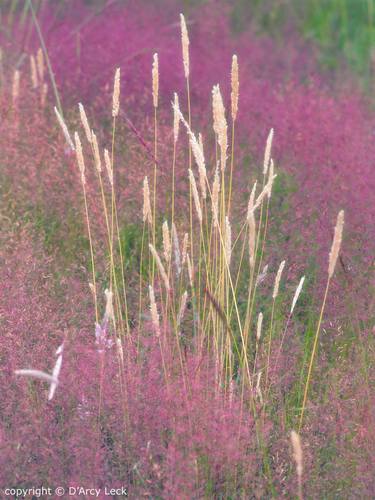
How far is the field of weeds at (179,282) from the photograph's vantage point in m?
1.71

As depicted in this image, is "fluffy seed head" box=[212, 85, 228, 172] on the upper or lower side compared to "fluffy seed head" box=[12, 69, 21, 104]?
upper

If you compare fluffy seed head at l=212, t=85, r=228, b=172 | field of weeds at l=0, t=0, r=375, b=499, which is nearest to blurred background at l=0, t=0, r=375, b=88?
field of weeds at l=0, t=0, r=375, b=499

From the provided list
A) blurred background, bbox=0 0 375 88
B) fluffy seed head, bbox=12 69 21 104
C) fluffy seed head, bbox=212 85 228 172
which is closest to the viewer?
fluffy seed head, bbox=212 85 228 172

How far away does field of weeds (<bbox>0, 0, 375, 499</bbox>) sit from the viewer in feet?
5.61

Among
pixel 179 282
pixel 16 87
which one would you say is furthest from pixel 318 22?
pixel 179 282

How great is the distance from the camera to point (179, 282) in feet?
7.58

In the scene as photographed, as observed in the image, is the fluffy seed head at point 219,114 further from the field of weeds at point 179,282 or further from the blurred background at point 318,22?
the blurred background at point 318,22

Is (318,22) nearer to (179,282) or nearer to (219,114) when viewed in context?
(179,282)

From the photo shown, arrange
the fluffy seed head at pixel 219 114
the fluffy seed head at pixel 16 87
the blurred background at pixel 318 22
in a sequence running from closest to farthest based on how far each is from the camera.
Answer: the fluffy seed head at pixel 219 114, the fluffy seed head at pixel 16 87, the blurred background at pixel 318 22

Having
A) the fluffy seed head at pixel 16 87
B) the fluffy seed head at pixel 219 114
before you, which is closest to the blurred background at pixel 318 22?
the fluffy seed head at pixel 16 87

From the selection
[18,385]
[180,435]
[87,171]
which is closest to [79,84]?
[87,171]

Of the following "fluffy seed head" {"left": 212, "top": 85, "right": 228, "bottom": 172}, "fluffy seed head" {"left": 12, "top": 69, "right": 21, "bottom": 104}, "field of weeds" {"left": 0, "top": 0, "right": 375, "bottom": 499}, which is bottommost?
"field of weeds" {"left": 0, "top": 0, "right": 375, "bottom": 499}

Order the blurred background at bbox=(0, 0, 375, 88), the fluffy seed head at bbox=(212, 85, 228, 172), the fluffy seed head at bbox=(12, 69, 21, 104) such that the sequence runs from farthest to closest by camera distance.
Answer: the blurred background at bbox=(0, 0, 375, 88) < the fluffy seed head at bbox=(12, 69, 21, 104) < the fluffy seed head at bbox=(212, 85, 228, 172)

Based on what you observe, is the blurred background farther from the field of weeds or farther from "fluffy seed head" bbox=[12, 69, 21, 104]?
"fluffy seed head" bbox=[12, 69, 21, 104]
